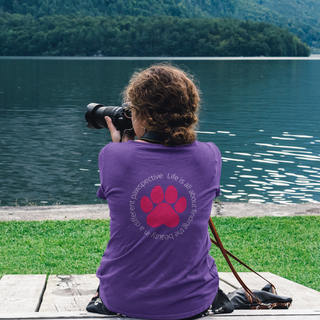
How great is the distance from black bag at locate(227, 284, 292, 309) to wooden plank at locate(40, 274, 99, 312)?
801mm

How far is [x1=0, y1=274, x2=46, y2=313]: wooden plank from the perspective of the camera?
2.58 metres

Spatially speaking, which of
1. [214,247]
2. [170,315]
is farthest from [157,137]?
[214,247]

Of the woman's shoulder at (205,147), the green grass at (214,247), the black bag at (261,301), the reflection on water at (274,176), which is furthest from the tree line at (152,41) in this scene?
the woman's shoulder at (205,147)

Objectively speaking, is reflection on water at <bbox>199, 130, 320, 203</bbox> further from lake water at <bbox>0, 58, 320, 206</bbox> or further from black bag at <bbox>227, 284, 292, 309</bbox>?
black bag at <bbox>227, 284, 292, 309</bbox>

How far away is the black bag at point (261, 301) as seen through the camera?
2.49m

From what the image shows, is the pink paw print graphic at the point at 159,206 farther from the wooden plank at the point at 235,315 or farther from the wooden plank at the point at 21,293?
the wooden plank at the point at 21,293

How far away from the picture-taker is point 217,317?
83.8 inches

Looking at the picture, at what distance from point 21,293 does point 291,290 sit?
170cm

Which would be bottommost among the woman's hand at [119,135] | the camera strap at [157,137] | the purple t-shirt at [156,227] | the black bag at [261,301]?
the black bag at [261,301]

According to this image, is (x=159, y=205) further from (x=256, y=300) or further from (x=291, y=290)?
(x=291, y=290)

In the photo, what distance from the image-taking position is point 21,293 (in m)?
2.80

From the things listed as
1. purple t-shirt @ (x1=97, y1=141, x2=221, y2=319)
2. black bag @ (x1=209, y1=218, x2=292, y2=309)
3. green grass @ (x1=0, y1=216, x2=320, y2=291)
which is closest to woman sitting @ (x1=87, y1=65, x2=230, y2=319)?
purple t-shirt @ (x1=97, y1=141, x2=221, y2=319)

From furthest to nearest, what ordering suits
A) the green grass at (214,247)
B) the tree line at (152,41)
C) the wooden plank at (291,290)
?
the tree line at (152,41) → the green grass at (214,247) → the wooden plank at (291,290)

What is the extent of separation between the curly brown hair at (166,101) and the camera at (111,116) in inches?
9.7
